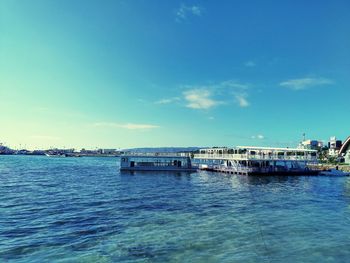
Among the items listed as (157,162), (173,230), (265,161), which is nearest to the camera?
(173,230)

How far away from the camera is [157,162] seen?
80.4m

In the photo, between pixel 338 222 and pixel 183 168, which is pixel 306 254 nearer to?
pixel 338 222

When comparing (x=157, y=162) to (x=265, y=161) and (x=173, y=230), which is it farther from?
(x=173, y=230)

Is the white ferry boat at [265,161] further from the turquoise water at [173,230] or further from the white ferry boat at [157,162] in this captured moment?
the turquoise water at [173,230]

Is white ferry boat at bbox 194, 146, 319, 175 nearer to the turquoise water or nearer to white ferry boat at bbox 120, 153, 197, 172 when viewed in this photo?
white ferry boat at bbox 120, 153, 197, 172

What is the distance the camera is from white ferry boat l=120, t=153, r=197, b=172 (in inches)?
3078

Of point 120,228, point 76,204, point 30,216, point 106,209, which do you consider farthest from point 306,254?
point 76,204

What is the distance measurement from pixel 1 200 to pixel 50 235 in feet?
55.9

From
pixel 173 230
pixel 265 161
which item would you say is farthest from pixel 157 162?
pixel 173 230

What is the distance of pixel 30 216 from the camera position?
982 inches

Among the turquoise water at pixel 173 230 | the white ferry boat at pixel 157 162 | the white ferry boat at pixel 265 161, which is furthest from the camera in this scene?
the white ferry boat at pixel 157 162

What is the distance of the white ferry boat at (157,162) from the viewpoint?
256 ft

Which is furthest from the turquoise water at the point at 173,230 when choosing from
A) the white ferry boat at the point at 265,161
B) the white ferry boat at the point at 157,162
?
the white ferry boat at the point at 157,162

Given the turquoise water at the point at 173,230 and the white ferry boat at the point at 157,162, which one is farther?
the white ferry boat at the point at 157,162
